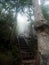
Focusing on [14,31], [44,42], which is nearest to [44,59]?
[44,42]

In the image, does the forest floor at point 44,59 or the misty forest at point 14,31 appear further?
the misty forest at point 14,31

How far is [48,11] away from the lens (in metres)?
6.55

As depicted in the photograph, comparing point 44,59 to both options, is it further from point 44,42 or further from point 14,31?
point 14,31

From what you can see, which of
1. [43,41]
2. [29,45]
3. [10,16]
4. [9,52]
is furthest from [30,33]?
[43,41]

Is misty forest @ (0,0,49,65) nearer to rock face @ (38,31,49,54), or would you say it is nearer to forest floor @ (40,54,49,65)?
rock face @ (38,31,49,54)

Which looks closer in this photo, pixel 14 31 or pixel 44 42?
pixel 44 42

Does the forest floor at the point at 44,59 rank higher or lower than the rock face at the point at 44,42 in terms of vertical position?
lower

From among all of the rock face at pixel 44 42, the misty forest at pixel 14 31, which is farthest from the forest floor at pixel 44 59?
the misty forest at pixel 14 31

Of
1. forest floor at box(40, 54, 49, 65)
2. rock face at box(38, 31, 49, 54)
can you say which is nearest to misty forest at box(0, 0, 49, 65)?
rock face at box(38, 31, 49, 54)

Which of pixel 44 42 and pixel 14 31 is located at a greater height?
pixel 44 42

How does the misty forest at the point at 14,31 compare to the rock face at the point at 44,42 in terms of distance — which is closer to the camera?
the rock face at the point at 44,42

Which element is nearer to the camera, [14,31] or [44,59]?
[44,59]

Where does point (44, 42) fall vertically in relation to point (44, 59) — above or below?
above

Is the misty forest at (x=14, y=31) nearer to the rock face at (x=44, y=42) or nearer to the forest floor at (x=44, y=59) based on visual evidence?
the rock face at (x=44, y=42)
